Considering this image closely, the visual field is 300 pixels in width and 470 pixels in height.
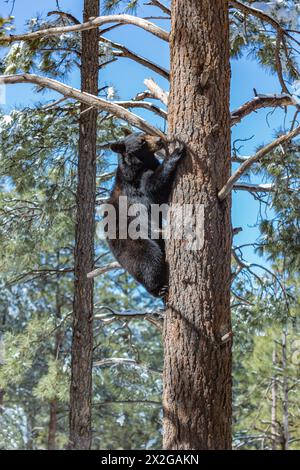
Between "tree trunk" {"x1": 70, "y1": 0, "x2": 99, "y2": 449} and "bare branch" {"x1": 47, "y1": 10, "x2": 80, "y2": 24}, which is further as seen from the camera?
"bare branch" {"x1": 47, "y1": 10, "x2": 80, "y2": 24}

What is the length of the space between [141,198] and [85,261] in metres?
1.46

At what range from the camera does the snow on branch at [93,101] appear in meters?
3.01

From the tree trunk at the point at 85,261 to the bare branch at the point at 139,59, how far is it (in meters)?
0.22

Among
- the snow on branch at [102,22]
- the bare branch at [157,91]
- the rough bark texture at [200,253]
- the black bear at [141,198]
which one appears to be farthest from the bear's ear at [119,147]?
the rough bark texture at [200,253]

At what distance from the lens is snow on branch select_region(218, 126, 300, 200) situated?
2646 mm

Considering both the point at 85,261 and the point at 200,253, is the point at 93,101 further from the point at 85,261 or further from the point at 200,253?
the point at 85,261

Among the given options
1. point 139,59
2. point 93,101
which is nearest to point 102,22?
point 93,101

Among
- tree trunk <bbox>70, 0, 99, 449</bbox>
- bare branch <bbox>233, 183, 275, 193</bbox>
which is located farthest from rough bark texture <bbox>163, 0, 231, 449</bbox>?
tree trunk <bbox>70, 0, 99, 449</bbox>

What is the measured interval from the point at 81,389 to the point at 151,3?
332cm

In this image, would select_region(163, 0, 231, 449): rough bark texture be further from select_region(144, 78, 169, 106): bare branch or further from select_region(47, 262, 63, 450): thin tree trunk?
select_region(47, 262, 63, 450): thin tree trunk

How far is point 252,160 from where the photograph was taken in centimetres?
265

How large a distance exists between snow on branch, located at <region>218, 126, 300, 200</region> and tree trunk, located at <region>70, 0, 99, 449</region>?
96.6 inches
